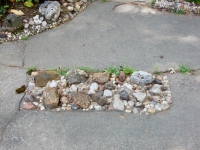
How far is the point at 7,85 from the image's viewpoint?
337 cm

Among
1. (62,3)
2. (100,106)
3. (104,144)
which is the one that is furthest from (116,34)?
(104,144)

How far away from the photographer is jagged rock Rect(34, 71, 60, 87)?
11.1 feet

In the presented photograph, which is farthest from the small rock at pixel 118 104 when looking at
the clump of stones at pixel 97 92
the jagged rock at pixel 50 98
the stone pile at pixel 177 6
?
the stone pile at pixel 177 6

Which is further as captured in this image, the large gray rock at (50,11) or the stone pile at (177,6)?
the stone pile at (177,6)

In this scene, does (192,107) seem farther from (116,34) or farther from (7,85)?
(7,85)

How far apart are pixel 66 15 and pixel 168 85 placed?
2.02 metres

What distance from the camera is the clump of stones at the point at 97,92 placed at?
10.2ft

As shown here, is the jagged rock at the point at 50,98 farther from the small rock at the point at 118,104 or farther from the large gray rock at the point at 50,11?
the large gray rock at the point at 50,11

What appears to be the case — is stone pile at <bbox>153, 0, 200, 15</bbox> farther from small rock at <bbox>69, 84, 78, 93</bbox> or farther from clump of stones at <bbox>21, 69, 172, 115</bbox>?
small rock at <bbox>69, 84, 78, 93</bbox>

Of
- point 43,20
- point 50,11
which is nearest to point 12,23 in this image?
point 43,20

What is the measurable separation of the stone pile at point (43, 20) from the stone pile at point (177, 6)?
1.29 meters

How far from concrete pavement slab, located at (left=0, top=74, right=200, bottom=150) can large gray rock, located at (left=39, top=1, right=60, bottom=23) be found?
176 centimetres

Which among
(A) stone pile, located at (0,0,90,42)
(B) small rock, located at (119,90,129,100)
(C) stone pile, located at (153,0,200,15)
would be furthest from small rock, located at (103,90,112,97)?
(C) stone pile, located at (153,0,200,15)

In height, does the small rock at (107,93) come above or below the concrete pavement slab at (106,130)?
above
